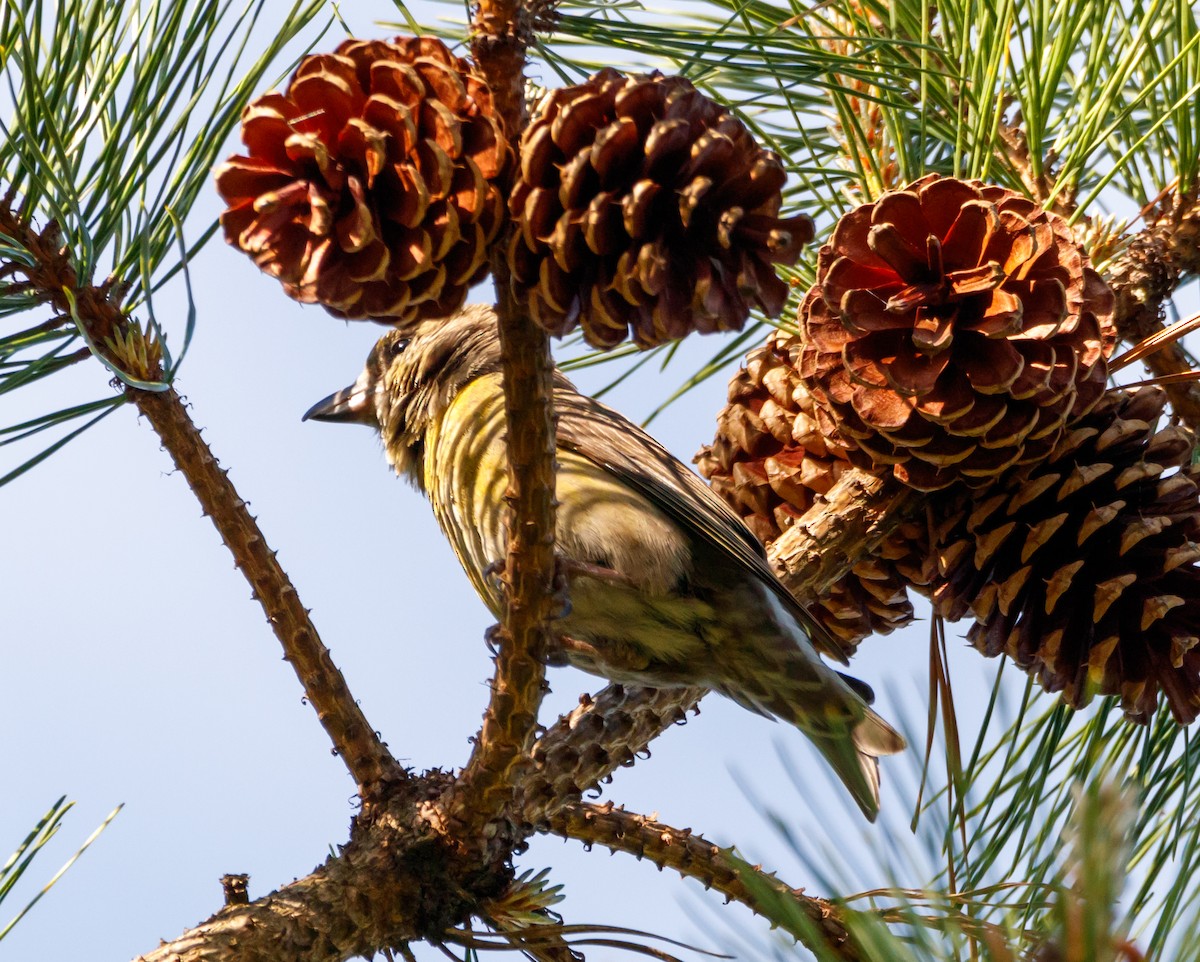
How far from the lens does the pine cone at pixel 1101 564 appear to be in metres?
2.37

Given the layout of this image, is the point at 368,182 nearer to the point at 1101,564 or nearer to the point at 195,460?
the point at 195,460

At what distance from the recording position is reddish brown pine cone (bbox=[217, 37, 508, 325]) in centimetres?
160

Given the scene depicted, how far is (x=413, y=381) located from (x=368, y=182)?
95.7 inches

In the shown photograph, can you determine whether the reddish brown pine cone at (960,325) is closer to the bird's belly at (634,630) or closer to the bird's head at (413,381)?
the bird's belly at (634,630)

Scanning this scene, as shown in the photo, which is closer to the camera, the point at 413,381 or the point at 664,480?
the point at 664,480

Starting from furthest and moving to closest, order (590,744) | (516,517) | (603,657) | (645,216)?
(603,657) → (590,744) → (516,517) → (645,216)

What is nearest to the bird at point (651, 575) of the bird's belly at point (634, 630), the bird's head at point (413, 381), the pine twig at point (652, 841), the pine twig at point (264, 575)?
the bird's belly at point (634, 630)

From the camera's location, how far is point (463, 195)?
1633 millimetres

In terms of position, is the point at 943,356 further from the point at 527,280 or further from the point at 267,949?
the point at 267,949

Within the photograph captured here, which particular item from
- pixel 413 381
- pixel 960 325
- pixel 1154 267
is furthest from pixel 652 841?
pixel 413 381

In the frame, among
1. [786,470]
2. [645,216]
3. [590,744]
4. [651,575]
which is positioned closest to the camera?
[645,216]

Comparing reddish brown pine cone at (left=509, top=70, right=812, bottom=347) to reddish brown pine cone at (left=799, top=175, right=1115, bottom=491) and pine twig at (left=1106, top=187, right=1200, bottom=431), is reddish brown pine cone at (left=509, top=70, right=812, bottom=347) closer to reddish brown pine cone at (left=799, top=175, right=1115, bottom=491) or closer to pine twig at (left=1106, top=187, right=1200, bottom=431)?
reddish brown pine cone at (left=799, top=175, right=1115, bottom=491)

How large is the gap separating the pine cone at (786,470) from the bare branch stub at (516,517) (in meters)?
0.95

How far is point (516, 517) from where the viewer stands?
6.30 feet
